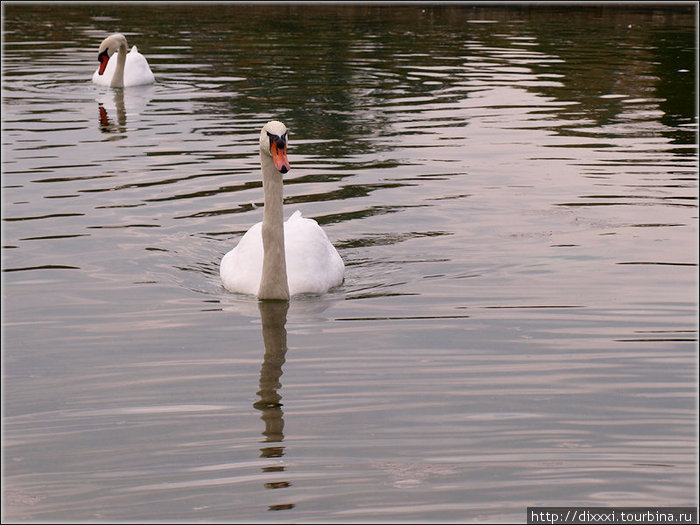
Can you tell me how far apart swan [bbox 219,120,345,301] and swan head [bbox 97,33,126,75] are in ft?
50.5

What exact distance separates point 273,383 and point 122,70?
59.8 ft

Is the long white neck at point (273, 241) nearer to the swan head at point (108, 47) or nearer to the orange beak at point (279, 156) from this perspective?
the orange beak at point (279, 156)

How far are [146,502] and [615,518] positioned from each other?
255cm

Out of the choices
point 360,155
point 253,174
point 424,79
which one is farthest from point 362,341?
point 424,79

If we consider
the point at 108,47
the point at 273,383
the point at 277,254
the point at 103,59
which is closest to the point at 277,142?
the point at 277,254

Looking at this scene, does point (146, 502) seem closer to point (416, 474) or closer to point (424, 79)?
point (416, 474)

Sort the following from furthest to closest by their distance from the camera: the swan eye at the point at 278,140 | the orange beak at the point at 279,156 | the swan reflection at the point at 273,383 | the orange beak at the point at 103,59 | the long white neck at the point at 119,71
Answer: the orange beak at the point at 103,59
the long white neck at the point at 119,71
the swan eye at the point at 278,140
the orange beak at the point at 279,156
the swan reflection at the point at 273,383

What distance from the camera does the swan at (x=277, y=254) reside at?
35.4ft

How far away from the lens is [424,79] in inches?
1068

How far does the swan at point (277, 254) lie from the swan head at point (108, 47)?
1541 cm

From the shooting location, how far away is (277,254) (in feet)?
35.4

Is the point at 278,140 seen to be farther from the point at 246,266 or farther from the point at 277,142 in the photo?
the point at 246,266

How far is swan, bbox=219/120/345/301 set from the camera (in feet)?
35.4

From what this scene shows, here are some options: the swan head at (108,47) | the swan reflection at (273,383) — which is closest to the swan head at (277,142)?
the swan reflection at (273,383)
